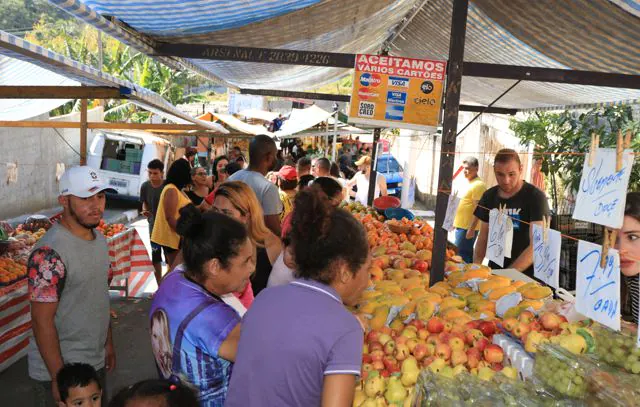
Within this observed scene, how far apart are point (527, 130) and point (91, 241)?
11601 mm

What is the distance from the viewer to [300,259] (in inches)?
80.3

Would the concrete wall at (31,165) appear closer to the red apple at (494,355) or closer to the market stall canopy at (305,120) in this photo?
the market stall canopy at (305,120)

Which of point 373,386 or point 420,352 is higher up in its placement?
point 420,352

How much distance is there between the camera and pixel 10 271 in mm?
5855

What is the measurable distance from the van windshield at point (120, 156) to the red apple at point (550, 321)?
17872 millimetres

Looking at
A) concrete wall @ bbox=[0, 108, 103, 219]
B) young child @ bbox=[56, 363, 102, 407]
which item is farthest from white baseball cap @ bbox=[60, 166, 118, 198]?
concrete wall @ bbox=[0, 108, 103, 219]

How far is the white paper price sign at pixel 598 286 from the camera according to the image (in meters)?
2.23

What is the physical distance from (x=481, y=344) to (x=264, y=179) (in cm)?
258

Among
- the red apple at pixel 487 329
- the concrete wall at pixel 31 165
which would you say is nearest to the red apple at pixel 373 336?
the red apple at pixel 487 329

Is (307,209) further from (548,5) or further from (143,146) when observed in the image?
(143,146)

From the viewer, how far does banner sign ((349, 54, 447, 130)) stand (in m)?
5.14

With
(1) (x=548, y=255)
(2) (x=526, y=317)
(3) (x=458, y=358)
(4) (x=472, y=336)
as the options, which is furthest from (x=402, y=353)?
(1) (x=548, y=255)

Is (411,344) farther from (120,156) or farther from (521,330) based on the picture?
(120,156)

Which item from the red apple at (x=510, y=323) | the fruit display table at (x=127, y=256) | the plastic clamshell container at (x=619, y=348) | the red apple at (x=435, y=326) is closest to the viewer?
the plastic clamshell container at (x=619, y=348)
